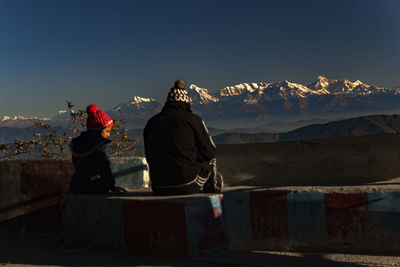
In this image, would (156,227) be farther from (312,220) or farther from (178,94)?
(312,220)

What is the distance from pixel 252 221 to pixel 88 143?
214 cm

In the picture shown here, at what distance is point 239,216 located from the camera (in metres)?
4.20

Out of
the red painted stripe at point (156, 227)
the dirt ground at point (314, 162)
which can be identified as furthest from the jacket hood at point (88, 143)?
the dirt ground at point (314, 162)

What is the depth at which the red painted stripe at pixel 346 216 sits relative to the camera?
3869 mm

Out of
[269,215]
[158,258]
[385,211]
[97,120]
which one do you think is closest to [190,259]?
[158,258]

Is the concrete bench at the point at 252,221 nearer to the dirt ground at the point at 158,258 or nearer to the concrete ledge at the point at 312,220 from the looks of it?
the concrete ledge at the point at 312,220

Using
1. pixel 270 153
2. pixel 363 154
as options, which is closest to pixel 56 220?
pixel 270 153

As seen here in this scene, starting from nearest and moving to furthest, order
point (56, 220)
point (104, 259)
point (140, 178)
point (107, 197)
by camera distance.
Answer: point (104, 259) < point (107, 197) < point (56, 220) < point (140, 178)

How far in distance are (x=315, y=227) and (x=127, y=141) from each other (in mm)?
9673

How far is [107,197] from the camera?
4352 mm

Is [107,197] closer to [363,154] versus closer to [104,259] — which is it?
[104,259]

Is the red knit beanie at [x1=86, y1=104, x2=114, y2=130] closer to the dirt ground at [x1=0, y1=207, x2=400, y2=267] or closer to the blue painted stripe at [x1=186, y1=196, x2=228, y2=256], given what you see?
the dirt ground at [x1=0, y1=207, x2=400, y2=267]

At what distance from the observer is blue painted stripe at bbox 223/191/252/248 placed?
13.7 feet

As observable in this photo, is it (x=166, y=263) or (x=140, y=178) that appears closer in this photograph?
(x=166, y=263)
